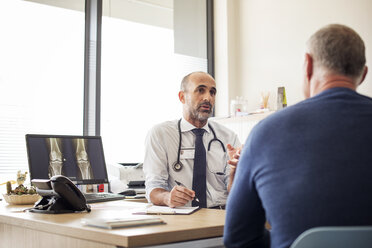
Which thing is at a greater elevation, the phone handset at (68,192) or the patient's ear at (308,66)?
the patient's ear at (308,66)

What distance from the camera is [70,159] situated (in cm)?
257

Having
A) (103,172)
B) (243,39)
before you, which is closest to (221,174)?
(103,172)

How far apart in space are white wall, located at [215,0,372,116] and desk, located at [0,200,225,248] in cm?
268

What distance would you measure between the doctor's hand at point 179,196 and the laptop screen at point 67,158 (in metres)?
0.76

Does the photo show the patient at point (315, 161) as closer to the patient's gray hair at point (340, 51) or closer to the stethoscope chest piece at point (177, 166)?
the patient's gray hair at point (340, 51)

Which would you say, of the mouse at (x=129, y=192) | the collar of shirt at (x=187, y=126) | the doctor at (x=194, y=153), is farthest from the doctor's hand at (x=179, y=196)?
the mouse at (x=129, y=192)

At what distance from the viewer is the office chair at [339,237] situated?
992 mm

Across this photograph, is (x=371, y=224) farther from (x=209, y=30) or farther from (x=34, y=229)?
(x=209, y=30)

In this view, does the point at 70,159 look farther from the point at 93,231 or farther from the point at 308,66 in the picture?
the point at 308,66

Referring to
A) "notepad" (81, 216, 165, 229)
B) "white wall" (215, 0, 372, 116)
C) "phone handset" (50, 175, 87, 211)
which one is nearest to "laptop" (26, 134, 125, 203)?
"phone handset" (50, 175, 87, 211)

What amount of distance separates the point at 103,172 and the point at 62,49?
1.67 metres

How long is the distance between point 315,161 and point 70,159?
5.87ft

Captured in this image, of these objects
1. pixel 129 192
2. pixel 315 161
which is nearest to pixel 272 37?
pixel 129 192

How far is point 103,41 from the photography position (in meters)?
4.18
